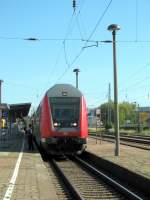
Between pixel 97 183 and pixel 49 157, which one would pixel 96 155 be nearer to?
pixel 49 157

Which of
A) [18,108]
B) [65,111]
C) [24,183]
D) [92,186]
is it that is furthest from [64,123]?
[18,108]

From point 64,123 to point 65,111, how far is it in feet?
2.23

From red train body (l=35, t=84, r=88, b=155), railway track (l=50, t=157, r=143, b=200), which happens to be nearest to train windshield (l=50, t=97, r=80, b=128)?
red train body (l=35, t=84, r=88, b=155)

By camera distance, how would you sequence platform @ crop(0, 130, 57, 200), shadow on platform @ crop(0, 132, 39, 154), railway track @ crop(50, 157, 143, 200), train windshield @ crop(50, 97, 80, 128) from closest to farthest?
platform @ crop(0, 130, 57, 200) < railway track @ crop(50, 157, 143, 200) < train windshield @ crop(50, 97, 80, 128) < shadow on platform @ crop(0, 132, 39, 154)

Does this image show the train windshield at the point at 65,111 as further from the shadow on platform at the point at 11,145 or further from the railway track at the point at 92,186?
the railway track at the point at 92,186

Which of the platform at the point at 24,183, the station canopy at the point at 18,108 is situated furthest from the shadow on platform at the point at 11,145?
the platform at the point at 24,183

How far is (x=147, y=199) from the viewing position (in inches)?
521

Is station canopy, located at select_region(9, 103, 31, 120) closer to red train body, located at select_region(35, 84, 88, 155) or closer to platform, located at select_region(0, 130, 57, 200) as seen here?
red train body, located at select_region(35, 84, 88, 155)

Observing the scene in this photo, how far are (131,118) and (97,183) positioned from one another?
566ft

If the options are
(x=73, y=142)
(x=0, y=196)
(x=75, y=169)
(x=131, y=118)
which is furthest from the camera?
(x=131, y=118)

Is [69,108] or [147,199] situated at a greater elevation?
[69,108]

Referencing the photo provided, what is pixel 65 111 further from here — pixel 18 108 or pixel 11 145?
pixel 18 108

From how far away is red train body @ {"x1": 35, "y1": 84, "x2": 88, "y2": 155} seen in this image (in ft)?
89.7

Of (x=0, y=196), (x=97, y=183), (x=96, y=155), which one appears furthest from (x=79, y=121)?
(x=0, y=196)
